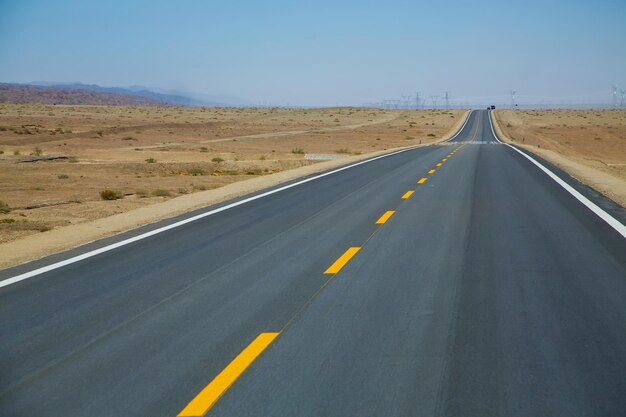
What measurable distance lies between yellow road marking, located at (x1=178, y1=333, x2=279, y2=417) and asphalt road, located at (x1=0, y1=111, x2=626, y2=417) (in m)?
0.07

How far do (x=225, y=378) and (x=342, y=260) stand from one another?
14.8 ft

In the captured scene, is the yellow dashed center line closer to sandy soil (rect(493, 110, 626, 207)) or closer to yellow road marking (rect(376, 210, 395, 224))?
yellow road marking (rect(376, 210, 395, 224))

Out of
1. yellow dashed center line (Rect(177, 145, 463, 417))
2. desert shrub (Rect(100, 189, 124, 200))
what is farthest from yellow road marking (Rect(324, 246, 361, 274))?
desert shrub (Rect(100, 189, 124, 200))

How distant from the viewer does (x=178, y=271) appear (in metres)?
9.18

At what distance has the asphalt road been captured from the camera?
4.96m

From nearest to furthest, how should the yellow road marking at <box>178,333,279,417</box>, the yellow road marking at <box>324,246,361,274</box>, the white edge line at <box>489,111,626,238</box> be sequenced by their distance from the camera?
1. the yellow road marking at <box>178,333,279,417</box>
2. the yellow road marking at <box>324,246,361,274</box>
3. the white edge line at <box>489,111,626,238</box>

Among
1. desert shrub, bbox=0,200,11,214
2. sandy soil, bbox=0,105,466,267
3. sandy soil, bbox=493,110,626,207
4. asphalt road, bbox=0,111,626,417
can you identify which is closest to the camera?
asphalt road, bbox=0,111,626,417

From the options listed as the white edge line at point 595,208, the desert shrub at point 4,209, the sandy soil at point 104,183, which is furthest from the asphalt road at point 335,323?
the desert shrub at point 4,209

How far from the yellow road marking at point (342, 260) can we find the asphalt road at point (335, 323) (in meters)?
0.16

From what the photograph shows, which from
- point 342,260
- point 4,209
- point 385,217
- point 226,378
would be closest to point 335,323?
point 226,378

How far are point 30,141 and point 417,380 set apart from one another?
5642 cm

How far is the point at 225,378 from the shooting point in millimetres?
5301

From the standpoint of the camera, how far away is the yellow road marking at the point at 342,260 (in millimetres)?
9008

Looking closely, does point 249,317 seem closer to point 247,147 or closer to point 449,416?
point 449,416
